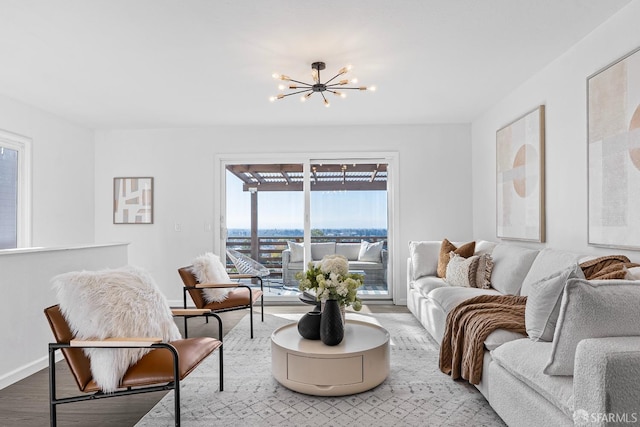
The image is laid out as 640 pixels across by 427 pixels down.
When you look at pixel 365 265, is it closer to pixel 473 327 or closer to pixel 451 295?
pixel 451 295

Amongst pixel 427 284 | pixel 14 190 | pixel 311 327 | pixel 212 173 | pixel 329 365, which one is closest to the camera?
pixel 329 365

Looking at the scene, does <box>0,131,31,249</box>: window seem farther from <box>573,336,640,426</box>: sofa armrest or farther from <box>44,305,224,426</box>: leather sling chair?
<box>573,336,640,426</box>: sofa armrest

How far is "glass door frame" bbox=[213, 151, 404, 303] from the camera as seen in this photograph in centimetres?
539

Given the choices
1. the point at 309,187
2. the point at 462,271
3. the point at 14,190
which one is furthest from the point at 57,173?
the point at 462,271

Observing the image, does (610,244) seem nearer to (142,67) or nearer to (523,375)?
(523,375)

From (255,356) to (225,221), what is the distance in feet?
8.67

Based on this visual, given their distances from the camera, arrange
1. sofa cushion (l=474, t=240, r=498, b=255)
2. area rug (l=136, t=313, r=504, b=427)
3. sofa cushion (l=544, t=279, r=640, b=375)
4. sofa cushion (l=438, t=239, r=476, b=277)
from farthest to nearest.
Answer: sofa cushion (l=438, t=239, r=476, b=277)
sofa cushion (l=474, t=240, r=498, b=255)
area rug (l=136, t=313, r=504, b=427)
sofa cushion (l=544, t=279, r=640, b=375)

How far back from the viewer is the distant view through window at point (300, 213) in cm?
562

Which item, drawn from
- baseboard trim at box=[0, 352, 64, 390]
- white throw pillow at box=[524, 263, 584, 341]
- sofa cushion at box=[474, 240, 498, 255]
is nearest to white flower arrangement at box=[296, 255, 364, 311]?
white throw pillow at box=[524, 263, 584, 341]

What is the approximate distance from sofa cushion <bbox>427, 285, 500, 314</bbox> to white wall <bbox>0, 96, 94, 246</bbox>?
14.4 ft

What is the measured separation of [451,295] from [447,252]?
110 cm

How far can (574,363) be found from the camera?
1.54 metres

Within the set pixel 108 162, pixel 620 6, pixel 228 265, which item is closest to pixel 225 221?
pixel 228 265

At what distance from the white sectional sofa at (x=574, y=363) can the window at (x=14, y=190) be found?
4742 millimetres
